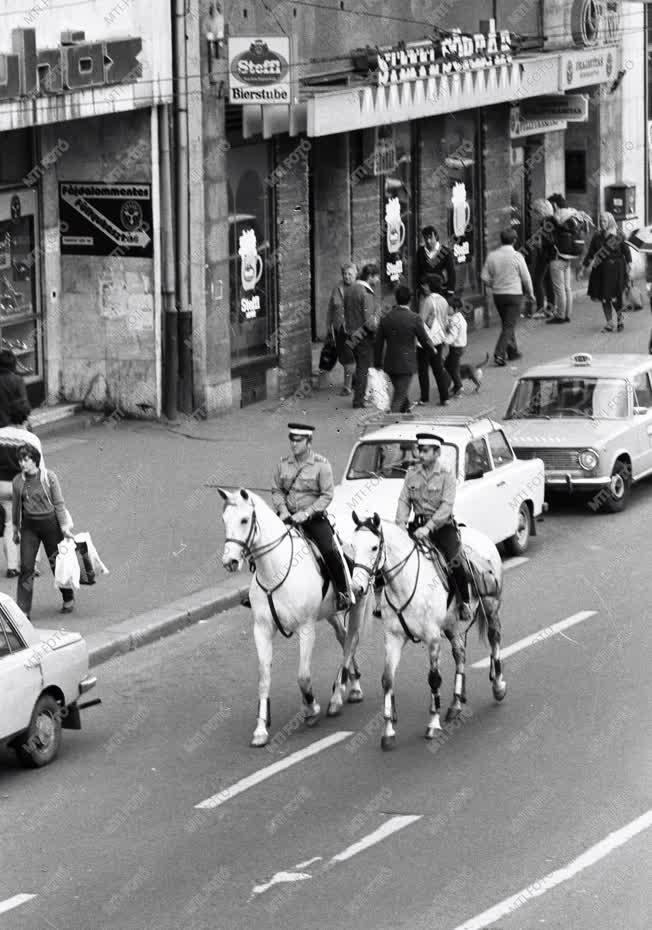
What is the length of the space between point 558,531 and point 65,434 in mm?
6780

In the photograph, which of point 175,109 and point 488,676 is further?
point 175,109

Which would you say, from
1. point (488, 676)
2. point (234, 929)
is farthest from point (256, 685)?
point (234, 929)

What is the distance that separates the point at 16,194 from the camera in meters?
25.6

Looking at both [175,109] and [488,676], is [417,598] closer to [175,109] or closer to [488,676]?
[488,676]

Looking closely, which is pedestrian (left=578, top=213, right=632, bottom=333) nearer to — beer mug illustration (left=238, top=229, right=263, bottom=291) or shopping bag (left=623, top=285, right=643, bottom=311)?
shopping bag (left=623, top=285, right=643, bottom=311)

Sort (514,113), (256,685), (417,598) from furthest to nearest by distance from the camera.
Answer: (514,113), (256,685), (417,598)

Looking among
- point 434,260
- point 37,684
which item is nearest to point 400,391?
point 434,260

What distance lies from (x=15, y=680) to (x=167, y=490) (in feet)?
30.8

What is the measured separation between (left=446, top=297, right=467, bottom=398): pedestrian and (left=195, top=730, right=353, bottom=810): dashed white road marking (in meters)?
14.0

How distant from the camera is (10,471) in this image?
19.3 metres

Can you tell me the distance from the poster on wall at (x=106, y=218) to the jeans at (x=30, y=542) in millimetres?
8802

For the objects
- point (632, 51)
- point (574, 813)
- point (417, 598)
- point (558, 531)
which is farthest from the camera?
point (632, 51)

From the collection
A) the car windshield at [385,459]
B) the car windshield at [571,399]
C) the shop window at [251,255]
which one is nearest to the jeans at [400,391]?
the shop window at [251,255]

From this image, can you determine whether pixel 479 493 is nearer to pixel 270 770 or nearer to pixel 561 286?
pixel 270 770
